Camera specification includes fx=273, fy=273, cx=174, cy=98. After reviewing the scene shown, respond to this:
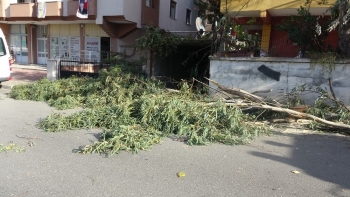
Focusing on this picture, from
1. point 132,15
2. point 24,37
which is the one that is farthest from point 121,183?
point 24,37

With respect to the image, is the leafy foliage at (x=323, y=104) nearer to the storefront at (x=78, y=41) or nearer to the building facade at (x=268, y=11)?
the building facade at (x=268, y=11)

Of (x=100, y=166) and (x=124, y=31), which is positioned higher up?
(x=124, y=31)

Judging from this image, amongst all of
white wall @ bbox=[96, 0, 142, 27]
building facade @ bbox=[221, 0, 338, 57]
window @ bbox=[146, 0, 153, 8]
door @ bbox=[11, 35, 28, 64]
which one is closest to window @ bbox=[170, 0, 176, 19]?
window @ bbox=[146, 0, 153, 8]

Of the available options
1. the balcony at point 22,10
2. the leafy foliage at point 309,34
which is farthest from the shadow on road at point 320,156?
the balcony at point 22,10

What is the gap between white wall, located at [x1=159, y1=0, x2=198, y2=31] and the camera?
19.9m

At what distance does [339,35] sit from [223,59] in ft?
11.3

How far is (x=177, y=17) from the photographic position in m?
22.4

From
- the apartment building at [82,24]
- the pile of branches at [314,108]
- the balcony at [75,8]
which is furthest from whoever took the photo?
the apartment building at [82,24]

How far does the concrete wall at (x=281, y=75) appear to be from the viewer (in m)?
7.66

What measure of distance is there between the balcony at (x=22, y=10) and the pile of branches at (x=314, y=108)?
1740 centimetres

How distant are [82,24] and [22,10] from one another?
4.38 meters

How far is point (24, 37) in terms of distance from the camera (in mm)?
22984

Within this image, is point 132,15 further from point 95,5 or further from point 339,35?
point 339,35

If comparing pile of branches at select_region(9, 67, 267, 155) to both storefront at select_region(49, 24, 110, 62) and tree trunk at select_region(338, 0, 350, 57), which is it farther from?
storefront at select_region(49, 24, 110, 62)
